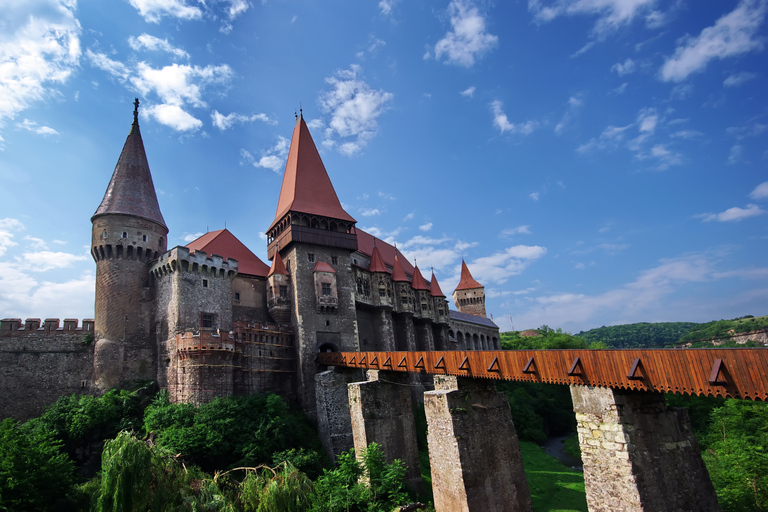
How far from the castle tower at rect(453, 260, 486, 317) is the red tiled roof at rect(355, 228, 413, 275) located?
25.6 meters

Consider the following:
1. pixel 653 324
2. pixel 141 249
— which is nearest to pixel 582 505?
pixel 141 249

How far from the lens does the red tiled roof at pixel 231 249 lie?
29.8m

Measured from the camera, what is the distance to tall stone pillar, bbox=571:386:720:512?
939 cm

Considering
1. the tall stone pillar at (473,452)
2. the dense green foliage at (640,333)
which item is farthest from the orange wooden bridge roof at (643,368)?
the dense green foliage at (640,333)

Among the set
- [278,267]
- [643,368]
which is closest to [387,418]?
[643,368]

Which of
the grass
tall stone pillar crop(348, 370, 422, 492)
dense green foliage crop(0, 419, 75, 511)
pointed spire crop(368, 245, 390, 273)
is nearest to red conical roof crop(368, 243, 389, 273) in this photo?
pointed spire crop(368, 245, 390, 273)

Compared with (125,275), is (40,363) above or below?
below

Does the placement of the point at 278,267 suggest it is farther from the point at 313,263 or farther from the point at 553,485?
the point at 553,485

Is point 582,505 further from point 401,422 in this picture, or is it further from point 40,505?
point 40,505

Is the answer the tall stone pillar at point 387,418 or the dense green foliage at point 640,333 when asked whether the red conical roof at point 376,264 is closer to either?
the tall stone pillar at point 387,418

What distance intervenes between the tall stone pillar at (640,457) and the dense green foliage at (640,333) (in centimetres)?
12639

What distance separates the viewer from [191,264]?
2555 cm

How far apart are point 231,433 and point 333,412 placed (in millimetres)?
5737

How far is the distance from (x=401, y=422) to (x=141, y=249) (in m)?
18.9
